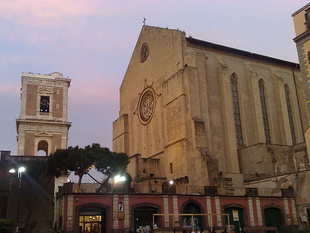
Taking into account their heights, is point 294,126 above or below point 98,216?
above

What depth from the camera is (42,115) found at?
48406mm

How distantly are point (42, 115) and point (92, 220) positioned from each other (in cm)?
2505

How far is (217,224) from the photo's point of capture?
28.9 m

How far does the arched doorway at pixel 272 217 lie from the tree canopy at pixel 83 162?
14408 millimetres

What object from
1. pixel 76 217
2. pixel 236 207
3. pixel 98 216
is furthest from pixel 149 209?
pixel 236 207

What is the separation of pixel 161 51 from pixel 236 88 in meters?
10.1

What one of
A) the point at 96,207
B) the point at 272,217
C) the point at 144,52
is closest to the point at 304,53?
the point at 272,217

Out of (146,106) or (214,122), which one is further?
(146,106)

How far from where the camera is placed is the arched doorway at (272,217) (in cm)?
3098

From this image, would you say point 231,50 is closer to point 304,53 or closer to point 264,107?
point 264,107

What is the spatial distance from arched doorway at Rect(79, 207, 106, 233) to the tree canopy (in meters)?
6.80

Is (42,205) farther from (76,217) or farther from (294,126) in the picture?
(294,126)

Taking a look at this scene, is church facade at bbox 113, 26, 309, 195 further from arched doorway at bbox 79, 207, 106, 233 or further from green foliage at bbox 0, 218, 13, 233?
green foliage at bbox 0, 218, 13, 233

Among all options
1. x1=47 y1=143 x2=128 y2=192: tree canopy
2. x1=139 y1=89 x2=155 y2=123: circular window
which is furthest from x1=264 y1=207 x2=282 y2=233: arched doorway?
x1=139 y1=89 x2=155 y2=123: circular window
